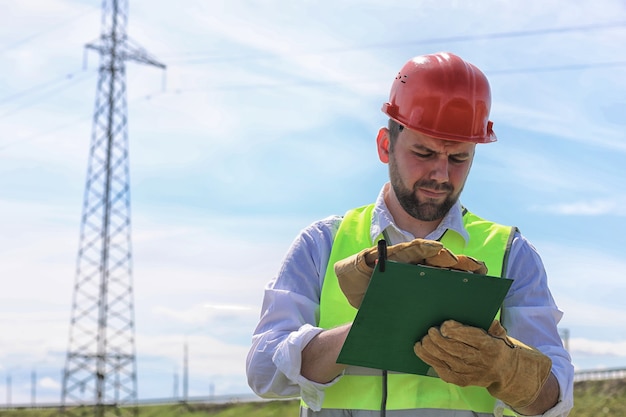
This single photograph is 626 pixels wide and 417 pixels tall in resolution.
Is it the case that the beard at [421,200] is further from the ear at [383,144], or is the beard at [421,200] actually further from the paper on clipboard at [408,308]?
the paper on clipboard at [408,308]

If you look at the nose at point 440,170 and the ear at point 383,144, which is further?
the ear at point 383,144

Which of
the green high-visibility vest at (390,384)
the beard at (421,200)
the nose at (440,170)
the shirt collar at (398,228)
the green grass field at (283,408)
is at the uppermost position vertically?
the nose at (440,170)

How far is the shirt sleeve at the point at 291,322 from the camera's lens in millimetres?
3457

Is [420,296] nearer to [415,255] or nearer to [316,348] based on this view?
[415,255]

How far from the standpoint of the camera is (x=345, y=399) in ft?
11.9

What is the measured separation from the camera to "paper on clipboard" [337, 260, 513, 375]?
3.00 metres

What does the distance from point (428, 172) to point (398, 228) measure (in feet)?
0.95

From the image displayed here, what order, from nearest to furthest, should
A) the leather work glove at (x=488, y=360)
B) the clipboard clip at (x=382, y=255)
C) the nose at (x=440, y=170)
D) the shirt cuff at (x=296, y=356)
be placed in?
1. the clipboard clip at (x=382, y=255)
2. the leather work glove at (x=488, y=360)
3. the shirt cuff at (x=296, y=356)
4. the nose at (x=440, y=170)

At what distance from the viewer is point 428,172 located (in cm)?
367

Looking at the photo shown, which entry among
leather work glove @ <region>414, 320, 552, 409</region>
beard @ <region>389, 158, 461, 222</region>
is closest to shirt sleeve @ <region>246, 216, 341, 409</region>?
beard @ <region>389, 158, 461, 222</region>

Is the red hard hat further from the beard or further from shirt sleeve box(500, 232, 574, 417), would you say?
shirt sleeve box(500, 232, 574, 417)

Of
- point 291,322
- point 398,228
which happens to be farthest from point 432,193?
point 291,322

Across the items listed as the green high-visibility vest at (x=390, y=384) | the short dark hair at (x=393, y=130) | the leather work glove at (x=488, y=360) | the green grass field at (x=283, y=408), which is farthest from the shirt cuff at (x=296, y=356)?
the green grass field at (x=283, y=408)

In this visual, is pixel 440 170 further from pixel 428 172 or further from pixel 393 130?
pixel 393 130
